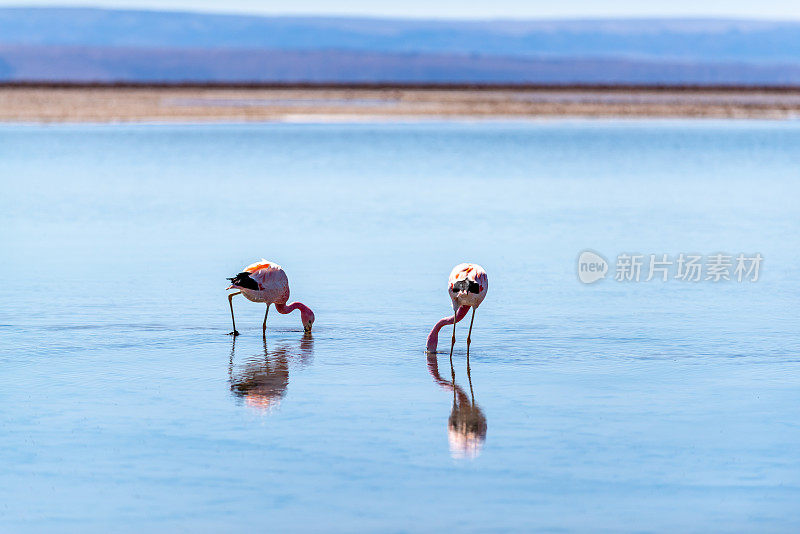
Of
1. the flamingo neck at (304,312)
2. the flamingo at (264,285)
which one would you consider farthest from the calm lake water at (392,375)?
the flamingo at (264,285)

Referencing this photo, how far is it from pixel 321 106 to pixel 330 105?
1028 mm

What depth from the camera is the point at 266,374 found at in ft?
29.3

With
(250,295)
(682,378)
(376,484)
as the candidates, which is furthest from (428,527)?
(250,295)

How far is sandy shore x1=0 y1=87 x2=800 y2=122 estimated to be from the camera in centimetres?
5733

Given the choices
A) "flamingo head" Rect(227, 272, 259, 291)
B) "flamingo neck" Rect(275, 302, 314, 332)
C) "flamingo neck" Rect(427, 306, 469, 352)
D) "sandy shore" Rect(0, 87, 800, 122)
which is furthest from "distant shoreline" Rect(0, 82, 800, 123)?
"flamingo neck" Rect(427, 306, 469, 352)

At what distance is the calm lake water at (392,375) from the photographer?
20.5 ft

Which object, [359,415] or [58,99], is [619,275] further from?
[58,99]

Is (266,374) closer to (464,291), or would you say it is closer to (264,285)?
→ (264,285)

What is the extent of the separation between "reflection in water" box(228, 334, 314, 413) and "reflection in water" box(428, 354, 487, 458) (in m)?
1.06

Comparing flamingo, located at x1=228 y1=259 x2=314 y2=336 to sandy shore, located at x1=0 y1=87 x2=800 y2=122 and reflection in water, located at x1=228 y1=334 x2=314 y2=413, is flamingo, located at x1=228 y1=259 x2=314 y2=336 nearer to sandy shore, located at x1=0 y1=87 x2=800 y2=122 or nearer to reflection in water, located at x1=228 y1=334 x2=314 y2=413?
reflection in water, located at x1=228 y1=334 x2=314 y2=413

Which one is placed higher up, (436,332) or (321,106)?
(321,106)

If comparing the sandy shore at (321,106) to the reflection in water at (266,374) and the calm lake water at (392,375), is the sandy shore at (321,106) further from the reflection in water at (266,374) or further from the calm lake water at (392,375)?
the reflection in water at (266,374)

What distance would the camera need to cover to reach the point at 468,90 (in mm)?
84875

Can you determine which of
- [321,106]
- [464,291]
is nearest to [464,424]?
[464,291]
